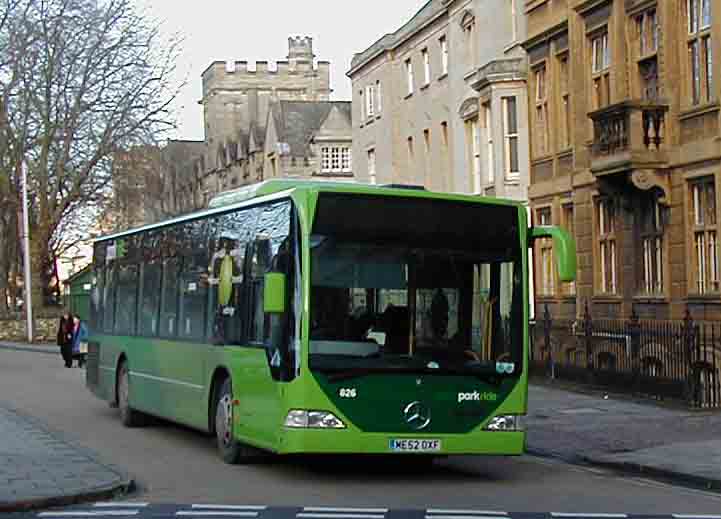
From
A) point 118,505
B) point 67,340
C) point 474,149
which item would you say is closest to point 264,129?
point 67,340

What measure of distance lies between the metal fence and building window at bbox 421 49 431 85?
16.8m

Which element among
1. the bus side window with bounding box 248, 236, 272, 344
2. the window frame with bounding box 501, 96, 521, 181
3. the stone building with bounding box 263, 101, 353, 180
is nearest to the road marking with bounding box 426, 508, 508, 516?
the bus side window with bounding box 248, 236, 272, 344

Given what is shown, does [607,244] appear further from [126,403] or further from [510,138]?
[126,403]

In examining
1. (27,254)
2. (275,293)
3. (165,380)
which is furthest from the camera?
(27,254)

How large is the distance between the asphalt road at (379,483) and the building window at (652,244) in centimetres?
1150

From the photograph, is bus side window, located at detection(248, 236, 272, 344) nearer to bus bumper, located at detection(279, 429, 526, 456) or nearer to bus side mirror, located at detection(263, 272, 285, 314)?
bus side mirror, located at detection(263, 272, 285, 314)

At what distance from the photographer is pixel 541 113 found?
35.9 meters

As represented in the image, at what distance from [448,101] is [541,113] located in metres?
9.70

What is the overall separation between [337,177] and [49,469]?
7147cm

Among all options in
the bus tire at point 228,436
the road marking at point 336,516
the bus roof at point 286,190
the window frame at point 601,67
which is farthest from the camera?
the window frame at point 601,67

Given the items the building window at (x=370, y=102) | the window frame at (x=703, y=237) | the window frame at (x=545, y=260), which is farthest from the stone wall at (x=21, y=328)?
the window frame at (x=703, y=237)

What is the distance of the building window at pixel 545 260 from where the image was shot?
35559 millimetres

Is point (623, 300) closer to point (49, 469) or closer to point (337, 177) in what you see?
point (49, 469)

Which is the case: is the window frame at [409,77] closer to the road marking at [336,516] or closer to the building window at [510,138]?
the building window at [510,138]
